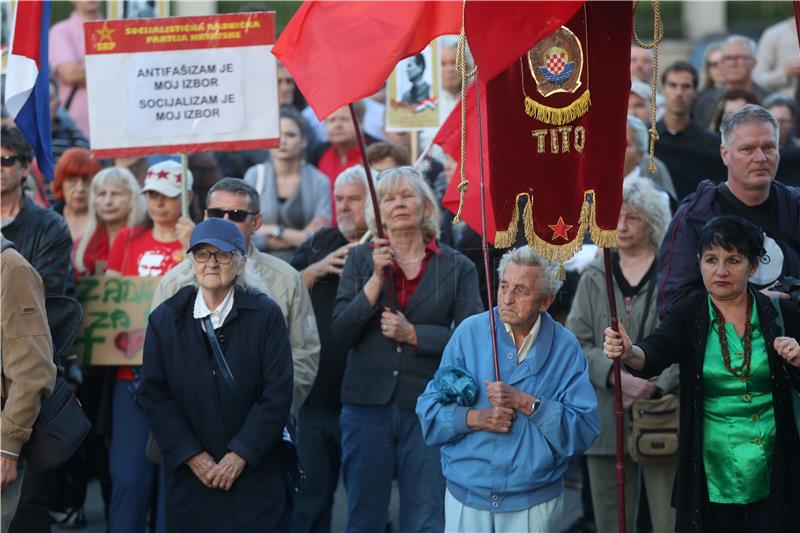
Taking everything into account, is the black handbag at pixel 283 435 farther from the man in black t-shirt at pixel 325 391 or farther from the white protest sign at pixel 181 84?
the white protest sign at pixel 181 84

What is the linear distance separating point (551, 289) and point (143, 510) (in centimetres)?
278

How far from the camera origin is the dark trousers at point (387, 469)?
273 inches

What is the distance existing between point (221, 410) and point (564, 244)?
1.86 m

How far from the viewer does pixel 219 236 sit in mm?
6469

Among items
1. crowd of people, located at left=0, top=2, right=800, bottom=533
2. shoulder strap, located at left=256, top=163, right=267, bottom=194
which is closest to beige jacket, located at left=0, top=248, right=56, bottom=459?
crowd of people, located at left=0, top=2, right=800, bottom=533

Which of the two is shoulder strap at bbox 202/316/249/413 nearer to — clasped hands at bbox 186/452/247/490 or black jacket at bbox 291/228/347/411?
clasped hands at bbox 186/452/247/490

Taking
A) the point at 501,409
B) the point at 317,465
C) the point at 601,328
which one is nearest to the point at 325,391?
the point at 317,465

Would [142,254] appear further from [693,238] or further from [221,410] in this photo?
[693,238]

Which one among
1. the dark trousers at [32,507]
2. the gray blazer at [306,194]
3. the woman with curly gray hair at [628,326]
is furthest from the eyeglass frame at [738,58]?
the dark trousers at [32,507]

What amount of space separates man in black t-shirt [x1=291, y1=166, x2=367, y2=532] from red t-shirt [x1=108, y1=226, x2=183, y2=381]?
87 centimetres

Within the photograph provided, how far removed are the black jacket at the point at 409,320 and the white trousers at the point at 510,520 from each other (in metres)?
1.06

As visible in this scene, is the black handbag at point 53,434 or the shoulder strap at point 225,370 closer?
the black handbag at point 53,434

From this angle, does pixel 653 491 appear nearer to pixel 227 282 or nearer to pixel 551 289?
pixel 551 289

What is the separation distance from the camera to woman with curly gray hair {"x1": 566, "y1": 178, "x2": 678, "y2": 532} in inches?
288
